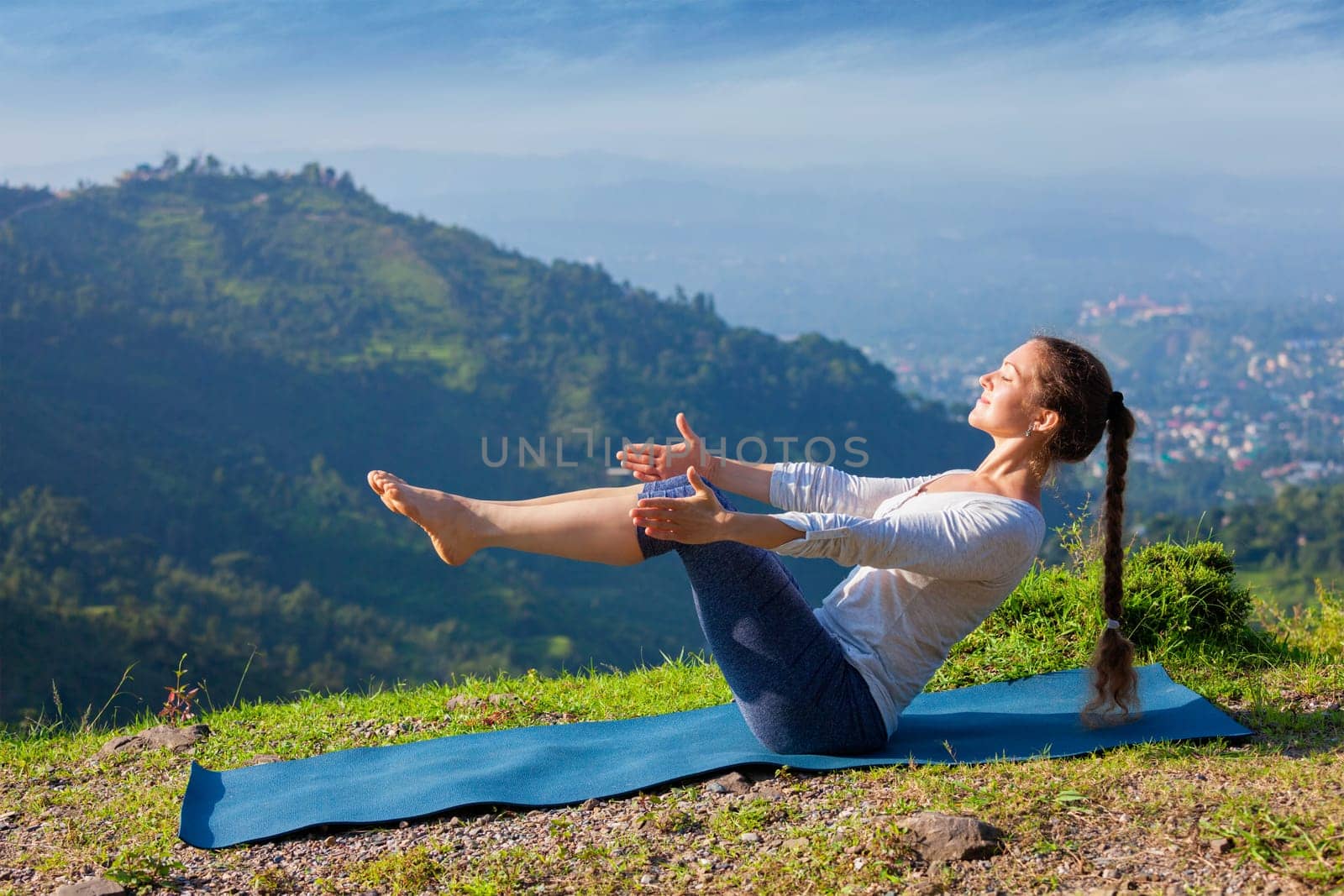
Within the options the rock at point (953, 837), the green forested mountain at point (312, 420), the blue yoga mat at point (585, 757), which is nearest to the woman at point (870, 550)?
Answer: the blue yoga mat at point (585, 757)

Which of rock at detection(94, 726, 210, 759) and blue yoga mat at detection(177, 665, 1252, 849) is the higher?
blue yoga mat at detection(177, 665, 1252, 849)

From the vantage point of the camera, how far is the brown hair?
2.86 meters

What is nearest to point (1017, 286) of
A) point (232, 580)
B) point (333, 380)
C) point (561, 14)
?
point (561, 14)

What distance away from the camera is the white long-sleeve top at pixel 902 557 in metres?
2.48

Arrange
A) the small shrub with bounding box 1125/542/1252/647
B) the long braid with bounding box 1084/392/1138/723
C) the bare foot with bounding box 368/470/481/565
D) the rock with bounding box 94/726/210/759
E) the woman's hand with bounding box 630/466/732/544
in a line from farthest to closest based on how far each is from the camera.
→ the small shrub with bounding box 1125/542/1252/647 < the rock with bounding box 94/726/210/759 < the long braid with bounding box 1084/392/1138/723 < the bare foot with bounding box 368/470/481/565 < the woman's hand with bounding box 630/466/732/544

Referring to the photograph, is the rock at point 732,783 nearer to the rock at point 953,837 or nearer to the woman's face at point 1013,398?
the rock at point 953,837

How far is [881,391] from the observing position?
63219 millimetres

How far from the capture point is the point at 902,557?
8.30 ft

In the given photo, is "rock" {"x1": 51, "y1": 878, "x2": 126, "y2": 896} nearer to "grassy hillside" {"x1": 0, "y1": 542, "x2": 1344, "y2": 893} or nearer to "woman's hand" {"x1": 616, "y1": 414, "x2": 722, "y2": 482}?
"grassy hillside" {"x1": 0, "y1": 542, "x2": 1344, "y2": 893}

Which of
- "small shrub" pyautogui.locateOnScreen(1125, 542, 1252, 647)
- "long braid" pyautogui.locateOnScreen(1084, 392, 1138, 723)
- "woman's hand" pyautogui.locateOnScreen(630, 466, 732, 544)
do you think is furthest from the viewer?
"small shrub" pyautogui.locateOnScreen(1125, 542, 1252, 647)

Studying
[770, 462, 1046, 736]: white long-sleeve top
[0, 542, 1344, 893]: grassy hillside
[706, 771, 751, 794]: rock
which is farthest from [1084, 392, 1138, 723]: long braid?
[706, 771, 751, 794]: rock

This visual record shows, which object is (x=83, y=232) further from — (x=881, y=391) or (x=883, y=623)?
(x=883, y=623)

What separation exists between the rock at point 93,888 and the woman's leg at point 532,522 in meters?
1.00

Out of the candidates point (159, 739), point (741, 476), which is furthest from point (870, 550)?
point (159, 739)
